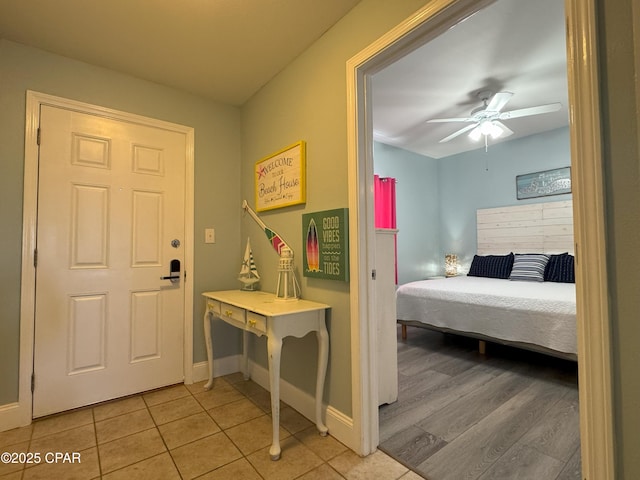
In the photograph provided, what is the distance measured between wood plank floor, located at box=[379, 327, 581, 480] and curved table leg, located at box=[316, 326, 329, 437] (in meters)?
0.35

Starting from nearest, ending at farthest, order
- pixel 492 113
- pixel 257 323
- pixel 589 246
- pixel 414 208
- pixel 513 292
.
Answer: pixel 589 246, pixel 257 323, pixel 513 292, pixel 492 113, pixel 414 208

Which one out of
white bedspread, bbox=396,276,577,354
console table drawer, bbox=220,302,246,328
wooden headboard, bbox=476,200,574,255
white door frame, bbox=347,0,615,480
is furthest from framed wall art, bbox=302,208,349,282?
wooden headboard, bbox=476,200,574,255

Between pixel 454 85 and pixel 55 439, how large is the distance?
3928mm

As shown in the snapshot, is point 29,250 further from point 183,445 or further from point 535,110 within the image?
point 535,110

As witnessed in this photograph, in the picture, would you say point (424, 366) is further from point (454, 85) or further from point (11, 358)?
point (11, 358)

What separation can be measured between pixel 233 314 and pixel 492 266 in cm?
377

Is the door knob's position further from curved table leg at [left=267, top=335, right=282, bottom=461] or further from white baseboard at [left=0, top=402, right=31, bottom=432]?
curved table leg at [left=267, top=335, right=282, bottom=461]

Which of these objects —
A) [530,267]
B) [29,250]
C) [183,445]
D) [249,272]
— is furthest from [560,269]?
[29,250]

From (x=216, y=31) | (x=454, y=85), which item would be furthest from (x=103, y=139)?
(x=454, y=85)

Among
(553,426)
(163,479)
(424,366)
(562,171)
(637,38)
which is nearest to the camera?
(637,38)

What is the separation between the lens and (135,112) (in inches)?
92.7

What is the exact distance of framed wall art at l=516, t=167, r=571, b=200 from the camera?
414 cm

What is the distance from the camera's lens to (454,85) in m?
2.90

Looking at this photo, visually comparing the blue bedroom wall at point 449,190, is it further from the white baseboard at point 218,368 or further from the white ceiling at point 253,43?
the white baseboard at point 218,368
